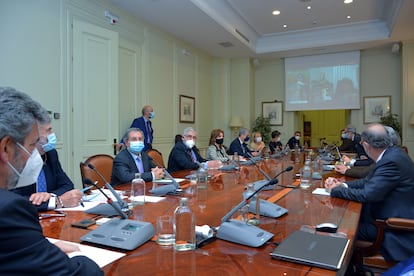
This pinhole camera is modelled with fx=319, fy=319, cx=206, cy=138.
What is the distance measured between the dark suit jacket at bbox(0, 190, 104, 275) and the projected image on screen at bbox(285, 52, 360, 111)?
8405 mm

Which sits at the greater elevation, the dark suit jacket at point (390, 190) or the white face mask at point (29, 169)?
the white face mask at point (29, 169)

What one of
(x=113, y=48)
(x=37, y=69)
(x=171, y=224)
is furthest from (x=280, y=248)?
(x=113, y=48)

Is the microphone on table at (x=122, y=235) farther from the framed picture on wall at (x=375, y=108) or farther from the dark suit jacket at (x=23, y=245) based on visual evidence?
the framed picture on wall at (x=375, y=108)

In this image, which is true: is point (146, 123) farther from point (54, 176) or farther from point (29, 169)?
point (29, 169)

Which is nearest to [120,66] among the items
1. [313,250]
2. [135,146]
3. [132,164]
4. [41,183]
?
[135,146]

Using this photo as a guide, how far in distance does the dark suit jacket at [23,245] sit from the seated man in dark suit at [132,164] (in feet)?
6.44

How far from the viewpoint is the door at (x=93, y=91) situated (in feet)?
14.2

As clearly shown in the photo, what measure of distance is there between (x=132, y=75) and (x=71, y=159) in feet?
6.42

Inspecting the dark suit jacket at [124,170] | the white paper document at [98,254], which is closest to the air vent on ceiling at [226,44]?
the dark suit jacket at [124,170]

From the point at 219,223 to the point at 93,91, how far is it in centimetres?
366

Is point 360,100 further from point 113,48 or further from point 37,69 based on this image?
point 37,69

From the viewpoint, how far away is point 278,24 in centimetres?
707

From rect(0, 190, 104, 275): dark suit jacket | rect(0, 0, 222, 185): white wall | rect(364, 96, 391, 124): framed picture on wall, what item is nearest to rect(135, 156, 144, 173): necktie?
rect(0, 0, 222, 185): white wall

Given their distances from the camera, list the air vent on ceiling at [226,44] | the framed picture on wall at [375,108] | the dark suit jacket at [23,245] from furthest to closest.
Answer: the framed picture on wall at [375,108] < the air vent on ceiling at [226,44] < the dark suit jacket at [23,245]
